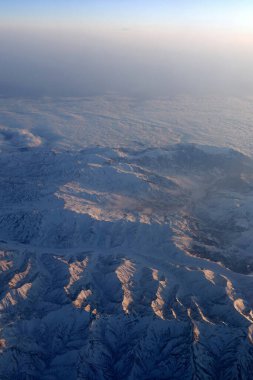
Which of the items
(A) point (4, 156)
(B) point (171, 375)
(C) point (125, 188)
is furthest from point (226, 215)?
(A) point (4, 156)

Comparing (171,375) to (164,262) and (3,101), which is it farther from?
(3,101)

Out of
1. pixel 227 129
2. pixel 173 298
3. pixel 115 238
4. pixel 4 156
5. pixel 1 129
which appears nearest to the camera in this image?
pixel 173 298

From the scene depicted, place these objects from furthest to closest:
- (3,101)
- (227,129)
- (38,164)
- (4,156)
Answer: (3,101), (227,129), (4,156), (38,164)

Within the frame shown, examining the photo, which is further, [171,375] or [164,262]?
[164,262]

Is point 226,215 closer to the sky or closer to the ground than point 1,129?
closer to the sky

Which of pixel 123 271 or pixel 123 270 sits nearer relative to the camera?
pixel 123 271

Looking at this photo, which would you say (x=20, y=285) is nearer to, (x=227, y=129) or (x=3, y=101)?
(x=227, y=129)

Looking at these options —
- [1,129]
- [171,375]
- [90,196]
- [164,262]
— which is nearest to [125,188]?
[90,196]
